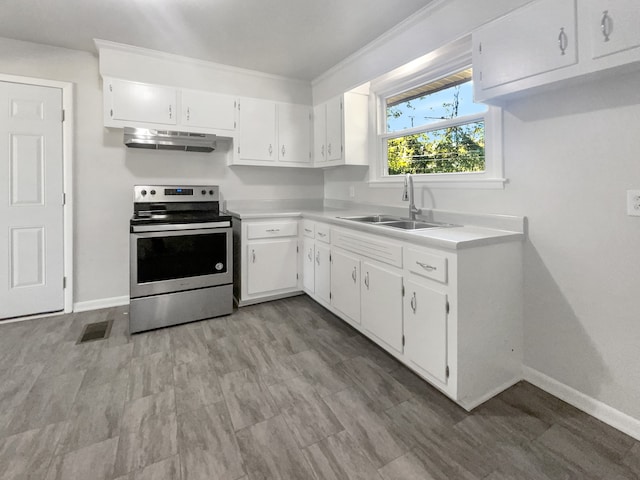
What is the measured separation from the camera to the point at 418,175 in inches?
105

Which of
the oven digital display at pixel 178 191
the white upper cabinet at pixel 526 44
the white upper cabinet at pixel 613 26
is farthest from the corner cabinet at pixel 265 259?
the white upper cabinet at pixel 613 26

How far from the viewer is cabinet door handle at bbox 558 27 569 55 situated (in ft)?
4.77

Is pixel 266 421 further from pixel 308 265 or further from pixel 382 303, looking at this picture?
pixel 308 265

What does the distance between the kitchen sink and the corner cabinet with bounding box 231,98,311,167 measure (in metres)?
1.23

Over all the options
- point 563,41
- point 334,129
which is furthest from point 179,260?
point 563,41

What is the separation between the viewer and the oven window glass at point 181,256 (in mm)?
2650

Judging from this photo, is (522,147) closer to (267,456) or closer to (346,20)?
(346,20)

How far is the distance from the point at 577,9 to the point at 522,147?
69 centimetres

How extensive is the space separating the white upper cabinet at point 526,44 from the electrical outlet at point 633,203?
0.65m

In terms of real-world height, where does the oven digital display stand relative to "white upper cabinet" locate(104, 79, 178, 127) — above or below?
below

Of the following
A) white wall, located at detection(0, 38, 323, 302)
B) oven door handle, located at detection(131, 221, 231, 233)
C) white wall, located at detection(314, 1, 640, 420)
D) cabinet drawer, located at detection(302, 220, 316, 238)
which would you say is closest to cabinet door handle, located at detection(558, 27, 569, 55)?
white wall, located at detection(314, 1, 640, 420)

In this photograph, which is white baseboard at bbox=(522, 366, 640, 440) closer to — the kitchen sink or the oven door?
the kitchen sink

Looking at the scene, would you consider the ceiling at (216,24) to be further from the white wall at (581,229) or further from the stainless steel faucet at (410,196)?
the stainless steel faucet at (410,196)

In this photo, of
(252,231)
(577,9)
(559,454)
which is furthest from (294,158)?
(559,454)
